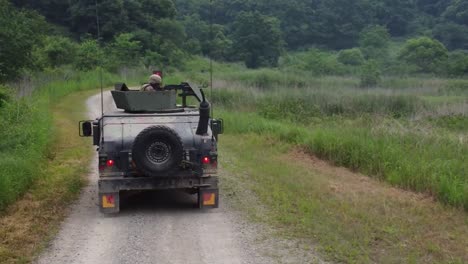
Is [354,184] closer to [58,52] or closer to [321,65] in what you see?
[58,52]

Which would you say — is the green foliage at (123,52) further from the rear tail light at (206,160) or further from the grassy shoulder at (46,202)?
the rear tail light at (206,160)

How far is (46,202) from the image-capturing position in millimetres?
9688

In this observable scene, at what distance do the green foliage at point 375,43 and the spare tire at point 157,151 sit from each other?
5917 centimetres

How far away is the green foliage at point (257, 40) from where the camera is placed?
67.1m

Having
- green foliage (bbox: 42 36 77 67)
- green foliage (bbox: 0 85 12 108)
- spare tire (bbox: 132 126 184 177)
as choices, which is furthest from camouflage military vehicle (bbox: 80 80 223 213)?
green foliage (bbox: 42 36 77 67)

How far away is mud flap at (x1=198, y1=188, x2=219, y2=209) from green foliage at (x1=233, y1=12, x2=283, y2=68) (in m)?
59.0

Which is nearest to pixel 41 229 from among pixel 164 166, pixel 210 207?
pixel 164 166

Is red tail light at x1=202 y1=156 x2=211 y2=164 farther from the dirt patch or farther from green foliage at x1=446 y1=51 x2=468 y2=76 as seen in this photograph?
green foliage at x1=446 y1=51 x2=468 y2=76

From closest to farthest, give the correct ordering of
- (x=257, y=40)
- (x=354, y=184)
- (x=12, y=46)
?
(x=354, y=184), (x=12, y=46), (x=257, y=40)

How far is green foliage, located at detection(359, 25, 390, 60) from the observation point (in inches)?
2619

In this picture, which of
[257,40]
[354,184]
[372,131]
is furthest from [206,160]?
[257,40]

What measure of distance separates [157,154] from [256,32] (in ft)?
196

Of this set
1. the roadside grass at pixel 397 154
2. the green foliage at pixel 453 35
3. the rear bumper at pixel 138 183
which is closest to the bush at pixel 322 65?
the green foliage at pixel 453 35

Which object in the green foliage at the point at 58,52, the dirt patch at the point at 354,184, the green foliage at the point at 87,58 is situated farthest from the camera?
the green foliage at the point at 87,58
